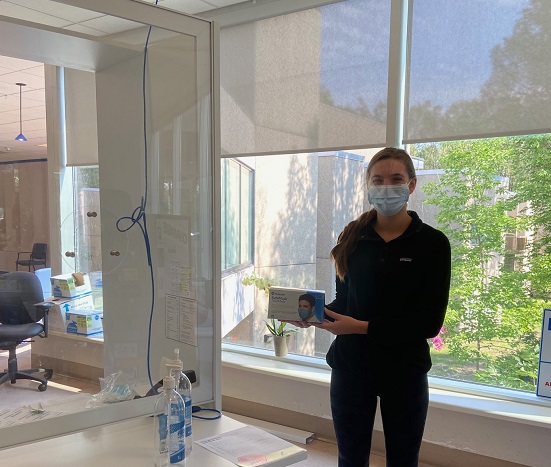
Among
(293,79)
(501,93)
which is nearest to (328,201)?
(293,79)

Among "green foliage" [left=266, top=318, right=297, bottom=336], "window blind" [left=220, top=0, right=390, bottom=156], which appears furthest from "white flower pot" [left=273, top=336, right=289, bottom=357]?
"window blind" [left=220, top=0, right=390, bottom=156]

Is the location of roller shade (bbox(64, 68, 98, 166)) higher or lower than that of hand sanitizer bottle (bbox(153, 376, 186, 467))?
higher

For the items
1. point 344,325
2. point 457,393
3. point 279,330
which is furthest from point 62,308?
point 457,393

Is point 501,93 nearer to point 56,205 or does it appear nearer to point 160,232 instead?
point 160,232

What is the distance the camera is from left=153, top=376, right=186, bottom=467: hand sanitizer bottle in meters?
1.29

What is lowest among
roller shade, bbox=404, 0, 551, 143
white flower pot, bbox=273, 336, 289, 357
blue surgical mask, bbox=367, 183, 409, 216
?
white flower pot, bbox=273, 336, 289, 357

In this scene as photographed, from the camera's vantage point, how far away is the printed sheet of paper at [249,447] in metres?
1.36

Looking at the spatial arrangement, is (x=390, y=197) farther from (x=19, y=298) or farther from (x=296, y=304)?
(x=19, y=298)

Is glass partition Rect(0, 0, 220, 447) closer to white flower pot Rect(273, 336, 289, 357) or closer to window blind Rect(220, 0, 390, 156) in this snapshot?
window blind Rect(220, 0, 390, 156)

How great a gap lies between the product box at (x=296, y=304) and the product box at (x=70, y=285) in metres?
0.74

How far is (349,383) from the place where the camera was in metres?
1.77

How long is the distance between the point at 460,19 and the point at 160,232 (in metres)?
1.98

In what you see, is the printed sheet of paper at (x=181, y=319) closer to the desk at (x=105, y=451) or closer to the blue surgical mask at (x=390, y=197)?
the desk at (x=105, y=451)

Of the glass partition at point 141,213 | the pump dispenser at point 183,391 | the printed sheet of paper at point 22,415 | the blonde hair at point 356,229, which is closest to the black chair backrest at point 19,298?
the glass partition at point 141,213
